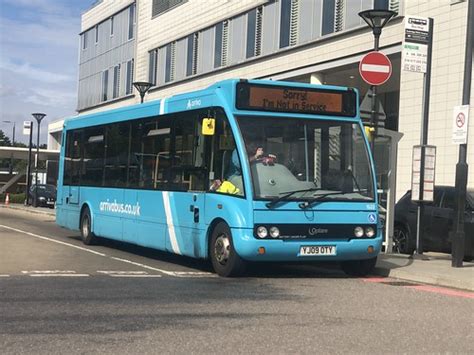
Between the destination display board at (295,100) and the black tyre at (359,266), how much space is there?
94.7 inches

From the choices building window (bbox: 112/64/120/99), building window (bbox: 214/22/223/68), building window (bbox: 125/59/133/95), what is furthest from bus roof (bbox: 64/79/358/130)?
building window (bbox: 112/64/120/99)

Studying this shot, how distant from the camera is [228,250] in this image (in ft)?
31.7

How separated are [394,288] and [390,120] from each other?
1644cm

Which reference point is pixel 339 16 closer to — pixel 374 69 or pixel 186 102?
pixel 374 69

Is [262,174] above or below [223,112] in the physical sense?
below

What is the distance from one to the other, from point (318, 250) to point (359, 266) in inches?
50.6

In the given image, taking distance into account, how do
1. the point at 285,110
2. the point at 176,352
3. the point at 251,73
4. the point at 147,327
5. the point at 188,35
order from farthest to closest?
1. the point at 188,35
2. the point at 251,73
3. the point at 285,110
4. the point at 147,327
5. the point at 176,352

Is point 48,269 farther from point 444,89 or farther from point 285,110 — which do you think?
point 444,89

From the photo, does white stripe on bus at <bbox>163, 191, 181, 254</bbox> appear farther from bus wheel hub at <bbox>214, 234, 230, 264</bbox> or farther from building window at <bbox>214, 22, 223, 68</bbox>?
building window at <bbox>214, 22, 223, 68</bbox>

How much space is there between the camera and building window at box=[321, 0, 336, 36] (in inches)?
903

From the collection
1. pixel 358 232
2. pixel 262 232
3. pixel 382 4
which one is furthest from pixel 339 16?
pixel 262 232

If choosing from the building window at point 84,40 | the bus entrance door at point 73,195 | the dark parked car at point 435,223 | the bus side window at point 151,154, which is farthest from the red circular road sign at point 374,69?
the building window at point 84,40

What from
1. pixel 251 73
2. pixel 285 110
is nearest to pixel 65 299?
pixel 285 110

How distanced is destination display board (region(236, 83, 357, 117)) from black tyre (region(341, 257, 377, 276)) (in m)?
2.41
